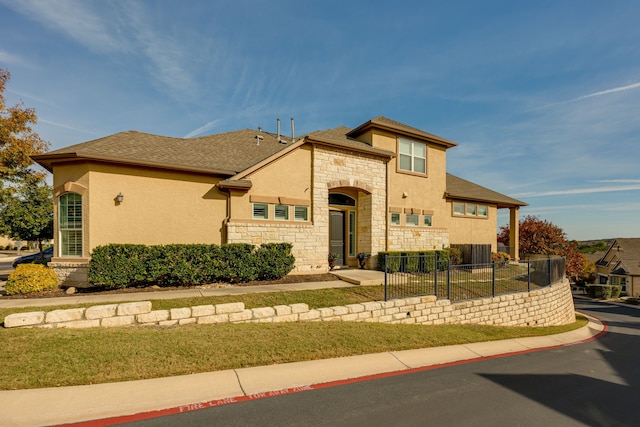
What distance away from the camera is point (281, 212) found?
527 inches

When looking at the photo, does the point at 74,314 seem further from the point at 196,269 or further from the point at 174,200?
the point at 174,200

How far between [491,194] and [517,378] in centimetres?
1892

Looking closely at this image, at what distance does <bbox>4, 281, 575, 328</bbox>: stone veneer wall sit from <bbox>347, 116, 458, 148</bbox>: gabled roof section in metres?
9.40

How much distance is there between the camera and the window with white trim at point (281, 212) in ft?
43.5

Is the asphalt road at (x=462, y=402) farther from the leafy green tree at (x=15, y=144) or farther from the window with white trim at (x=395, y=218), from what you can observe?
the leafy green tree at (x=15, y=144)

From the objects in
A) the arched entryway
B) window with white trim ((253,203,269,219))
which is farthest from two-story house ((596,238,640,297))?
window with white trim ((253,203,269,219))

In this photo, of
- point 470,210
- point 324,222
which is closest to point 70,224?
point 324,222

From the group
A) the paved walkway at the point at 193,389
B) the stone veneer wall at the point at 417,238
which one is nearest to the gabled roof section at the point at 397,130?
the stone veneer wall at the point at 417,238

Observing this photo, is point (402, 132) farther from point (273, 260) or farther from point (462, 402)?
point (462, 402)

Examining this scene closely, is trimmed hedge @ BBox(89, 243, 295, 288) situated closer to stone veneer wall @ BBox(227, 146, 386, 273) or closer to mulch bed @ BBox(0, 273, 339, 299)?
mulch bed @ BBox(0, 273, 339, 299)

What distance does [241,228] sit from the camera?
12.4 meters

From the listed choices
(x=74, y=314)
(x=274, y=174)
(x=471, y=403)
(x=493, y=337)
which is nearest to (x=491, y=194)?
(x=493, y=337)

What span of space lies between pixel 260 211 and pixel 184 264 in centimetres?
382

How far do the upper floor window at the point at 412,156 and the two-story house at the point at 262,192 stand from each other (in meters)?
0.06
